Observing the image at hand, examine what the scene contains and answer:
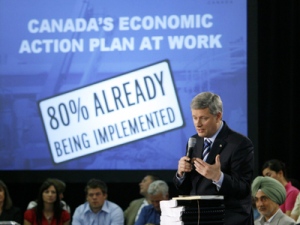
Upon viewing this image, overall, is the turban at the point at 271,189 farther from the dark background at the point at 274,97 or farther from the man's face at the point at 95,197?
the dark background at the point at 274,97

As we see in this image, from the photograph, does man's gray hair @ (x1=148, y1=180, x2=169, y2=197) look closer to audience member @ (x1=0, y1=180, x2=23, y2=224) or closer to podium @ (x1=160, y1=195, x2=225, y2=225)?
audience member @ (x1=0, y1=180, x2=23, y2=224)

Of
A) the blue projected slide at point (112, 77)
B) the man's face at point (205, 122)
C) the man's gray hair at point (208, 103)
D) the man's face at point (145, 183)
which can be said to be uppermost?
the blue projected slide at point (112, 77)

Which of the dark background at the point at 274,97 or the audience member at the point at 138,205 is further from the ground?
the dark background at the point at 274,97

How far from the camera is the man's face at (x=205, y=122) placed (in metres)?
3.08

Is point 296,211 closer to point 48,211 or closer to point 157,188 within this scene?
point 157,188

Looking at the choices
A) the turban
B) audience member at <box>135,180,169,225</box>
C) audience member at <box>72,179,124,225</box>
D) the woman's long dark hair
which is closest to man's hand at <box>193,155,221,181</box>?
the turban

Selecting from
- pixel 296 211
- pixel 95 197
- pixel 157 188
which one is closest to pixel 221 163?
pixel 296 211

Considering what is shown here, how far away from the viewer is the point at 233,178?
9.89 ft

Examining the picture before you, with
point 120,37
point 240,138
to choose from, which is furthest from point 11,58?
point 240,138

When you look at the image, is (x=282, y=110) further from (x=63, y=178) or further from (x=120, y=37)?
(x=63, y=178)

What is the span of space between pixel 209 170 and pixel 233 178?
0.45 ft

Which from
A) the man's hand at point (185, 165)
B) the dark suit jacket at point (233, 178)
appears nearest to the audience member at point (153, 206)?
the dark suit jacket at point (233, 178)

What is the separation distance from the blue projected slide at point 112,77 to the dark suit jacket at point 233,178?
425cm

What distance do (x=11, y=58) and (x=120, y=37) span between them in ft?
3.68
